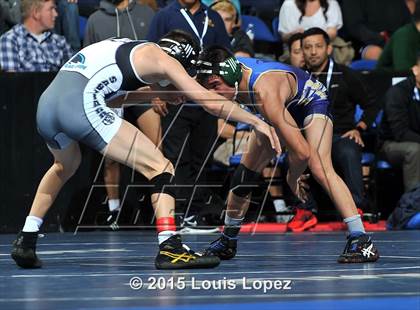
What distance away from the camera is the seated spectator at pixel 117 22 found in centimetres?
1142

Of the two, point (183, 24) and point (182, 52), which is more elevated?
point (182, 52)

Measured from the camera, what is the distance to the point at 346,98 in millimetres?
11625

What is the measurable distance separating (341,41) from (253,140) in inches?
188

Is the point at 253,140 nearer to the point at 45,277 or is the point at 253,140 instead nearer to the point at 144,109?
the point at 45,277

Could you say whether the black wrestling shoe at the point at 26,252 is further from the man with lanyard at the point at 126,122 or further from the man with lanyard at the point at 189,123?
the man with lanyard at the point at 189,123

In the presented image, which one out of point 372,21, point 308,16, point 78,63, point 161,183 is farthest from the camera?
point 372,21

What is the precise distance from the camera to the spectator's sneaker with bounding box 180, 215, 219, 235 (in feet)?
35.9

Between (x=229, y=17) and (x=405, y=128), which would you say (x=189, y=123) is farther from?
(x=405, y=128)

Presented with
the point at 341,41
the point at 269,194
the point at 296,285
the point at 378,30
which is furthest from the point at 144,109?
the point at 296,285

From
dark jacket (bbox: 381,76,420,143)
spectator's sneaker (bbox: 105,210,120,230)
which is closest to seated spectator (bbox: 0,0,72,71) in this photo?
spectator's sneaker (bbox: 105,210,120,230)

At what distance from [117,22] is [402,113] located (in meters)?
2.94

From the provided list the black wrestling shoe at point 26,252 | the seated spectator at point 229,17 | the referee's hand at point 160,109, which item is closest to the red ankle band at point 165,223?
the black wrestling shoe at point 26,252

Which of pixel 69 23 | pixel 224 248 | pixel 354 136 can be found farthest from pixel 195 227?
pixel 224 248

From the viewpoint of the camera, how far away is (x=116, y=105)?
813 cm
